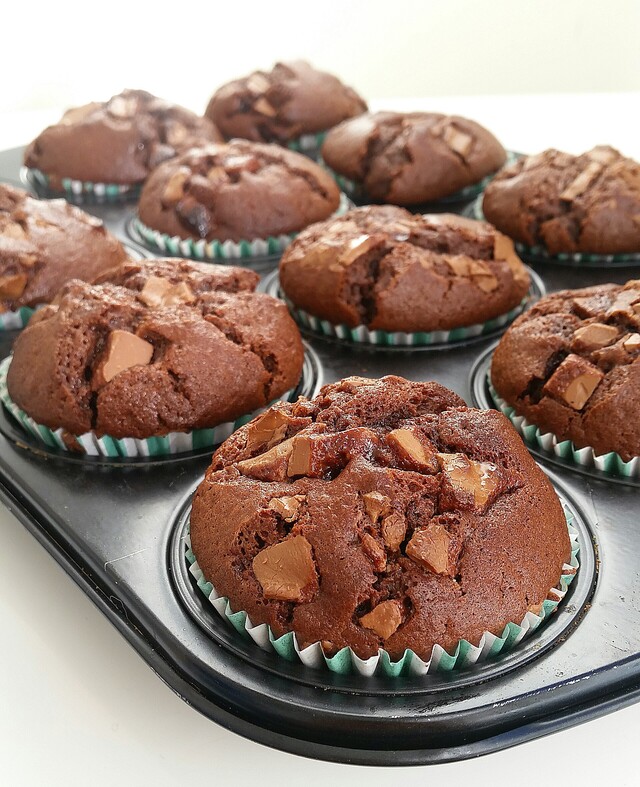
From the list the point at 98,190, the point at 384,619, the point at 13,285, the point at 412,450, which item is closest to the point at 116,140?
the point at 98,190

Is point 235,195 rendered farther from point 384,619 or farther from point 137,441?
point 384,619

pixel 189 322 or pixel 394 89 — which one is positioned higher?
pixel 189 322

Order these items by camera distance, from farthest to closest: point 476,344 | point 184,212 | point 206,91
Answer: point 206,91 < point 184,212 < point 476,344

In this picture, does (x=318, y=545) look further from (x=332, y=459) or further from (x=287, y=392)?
(x=287, y=392)

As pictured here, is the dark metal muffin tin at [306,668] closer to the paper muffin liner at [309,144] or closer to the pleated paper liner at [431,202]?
the pleated paper liner at [431,202]

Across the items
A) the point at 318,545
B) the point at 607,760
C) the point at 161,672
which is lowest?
the point at 607,760

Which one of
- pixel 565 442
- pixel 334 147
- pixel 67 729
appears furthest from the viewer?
pixel 334 147

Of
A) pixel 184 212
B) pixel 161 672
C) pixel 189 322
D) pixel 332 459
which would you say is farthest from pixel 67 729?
pixel 184 212

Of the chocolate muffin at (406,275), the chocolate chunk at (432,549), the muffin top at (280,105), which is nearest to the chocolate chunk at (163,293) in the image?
the chocolate muffin at (406,275)
